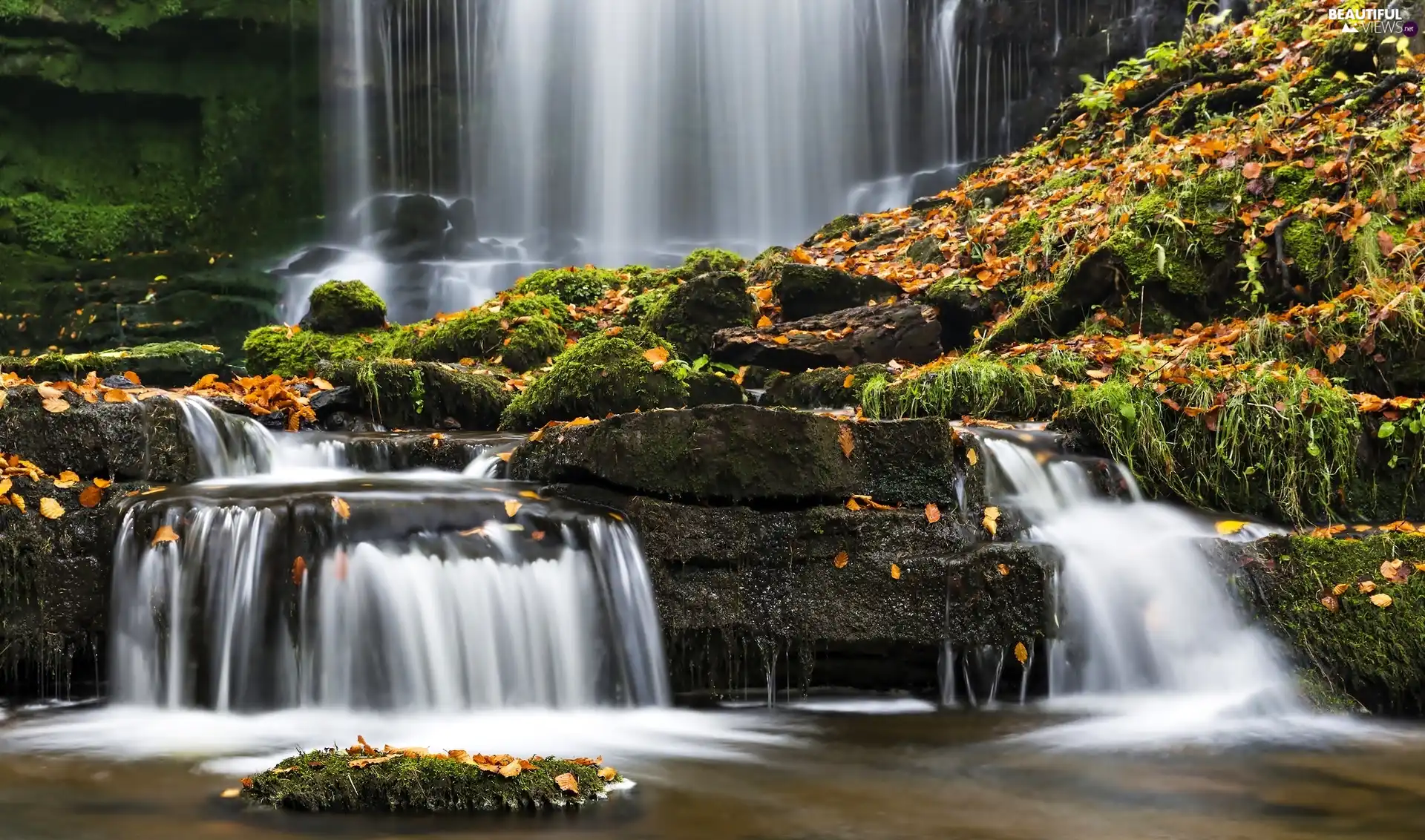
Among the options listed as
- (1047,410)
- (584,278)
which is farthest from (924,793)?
(584,278)

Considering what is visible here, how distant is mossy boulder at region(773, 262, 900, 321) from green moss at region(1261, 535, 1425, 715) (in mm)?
4545

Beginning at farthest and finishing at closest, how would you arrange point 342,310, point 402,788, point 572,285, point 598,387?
point 572,285, point 342,310, point 598,387, point 402,788

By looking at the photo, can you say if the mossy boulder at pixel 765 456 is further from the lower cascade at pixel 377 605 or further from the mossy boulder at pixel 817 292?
the mossy boulder at pixel 817 292

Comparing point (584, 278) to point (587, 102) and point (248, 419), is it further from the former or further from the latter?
point (587, 102)

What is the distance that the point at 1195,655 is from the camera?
5129 millimetres

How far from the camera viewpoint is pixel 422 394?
7566 millimetres

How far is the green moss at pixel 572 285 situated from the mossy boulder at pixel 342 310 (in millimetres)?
1498

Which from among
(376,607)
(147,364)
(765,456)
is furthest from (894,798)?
(147,364)

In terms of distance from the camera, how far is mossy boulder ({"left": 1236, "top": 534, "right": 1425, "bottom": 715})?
4.82m

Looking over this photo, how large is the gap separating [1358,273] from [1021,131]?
31.8 feet

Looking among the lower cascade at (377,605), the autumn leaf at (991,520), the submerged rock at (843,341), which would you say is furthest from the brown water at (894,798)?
the submerged rock at (843,341)

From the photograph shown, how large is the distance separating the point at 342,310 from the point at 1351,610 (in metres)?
8.14

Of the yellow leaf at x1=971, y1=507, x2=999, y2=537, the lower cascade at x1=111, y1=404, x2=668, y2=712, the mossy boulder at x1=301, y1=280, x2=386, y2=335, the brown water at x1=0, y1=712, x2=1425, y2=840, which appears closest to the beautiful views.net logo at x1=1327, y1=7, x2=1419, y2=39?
the yellow leaf at x1=971, y1=507, x2=999, y2=537

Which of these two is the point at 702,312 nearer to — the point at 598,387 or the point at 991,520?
the point at 598,387
